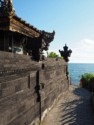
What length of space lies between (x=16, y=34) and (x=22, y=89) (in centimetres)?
389

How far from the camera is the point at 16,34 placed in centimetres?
1335

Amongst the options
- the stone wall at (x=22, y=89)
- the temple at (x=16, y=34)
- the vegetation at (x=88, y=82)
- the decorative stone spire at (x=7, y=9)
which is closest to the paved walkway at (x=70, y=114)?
the stone wall at (x=22, y=89)

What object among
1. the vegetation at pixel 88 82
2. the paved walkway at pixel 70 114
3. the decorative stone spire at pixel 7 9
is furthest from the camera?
the vegetation at pixel 88 82

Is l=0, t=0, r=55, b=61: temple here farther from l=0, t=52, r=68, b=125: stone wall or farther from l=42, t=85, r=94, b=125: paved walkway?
l=42, t=85, r=94, b=125: paved walkway

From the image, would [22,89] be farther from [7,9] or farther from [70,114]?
[70,114]

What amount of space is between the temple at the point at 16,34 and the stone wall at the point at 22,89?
1.02 m

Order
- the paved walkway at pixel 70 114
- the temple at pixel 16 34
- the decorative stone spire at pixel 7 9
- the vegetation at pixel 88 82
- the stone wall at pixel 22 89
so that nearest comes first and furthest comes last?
1. the stone wall at pixel 22 89
2. the decorative stone spire at pixel 7 9
3. the temple at pixel 16 34
4. the paved walkway at pixel 70 114
5. the vegetation at pixel 88 82

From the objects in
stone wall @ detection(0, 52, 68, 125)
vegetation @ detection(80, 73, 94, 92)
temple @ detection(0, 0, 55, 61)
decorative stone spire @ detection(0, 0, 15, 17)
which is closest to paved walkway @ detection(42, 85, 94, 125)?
stone wall @ detection(0, 52, 68, 125)

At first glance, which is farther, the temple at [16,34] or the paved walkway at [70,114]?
the paved walkway at [70,114]

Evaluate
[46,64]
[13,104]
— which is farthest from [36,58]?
[13,104]

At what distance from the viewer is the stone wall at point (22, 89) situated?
28.6 feet

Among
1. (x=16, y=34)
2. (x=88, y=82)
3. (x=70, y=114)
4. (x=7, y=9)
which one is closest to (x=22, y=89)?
(x=7, y=9)

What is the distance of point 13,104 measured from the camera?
9.55 m

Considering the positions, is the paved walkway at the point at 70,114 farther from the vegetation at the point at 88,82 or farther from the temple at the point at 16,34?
the vegetation at the point at 88,82
